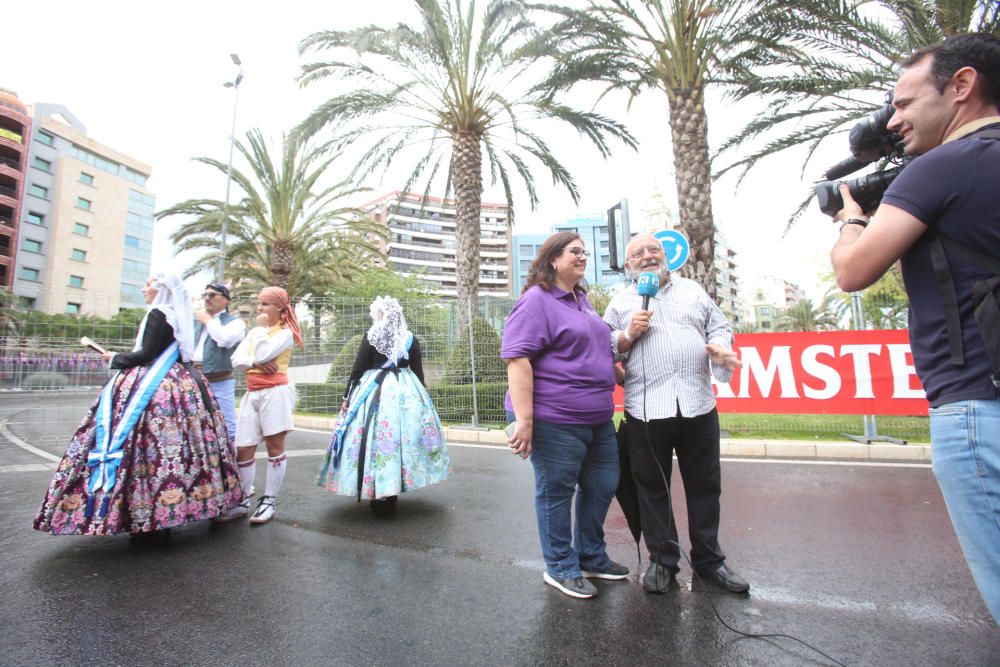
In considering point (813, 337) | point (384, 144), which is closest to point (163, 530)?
point (813, 337)

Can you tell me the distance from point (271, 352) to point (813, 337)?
283 inches

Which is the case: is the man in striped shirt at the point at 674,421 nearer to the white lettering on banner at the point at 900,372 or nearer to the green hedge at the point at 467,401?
the white lettering on banner at the point at 900,372

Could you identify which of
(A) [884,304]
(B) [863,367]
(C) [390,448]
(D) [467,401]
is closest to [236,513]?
(C) [390,448]

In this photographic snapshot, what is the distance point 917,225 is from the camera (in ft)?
4.52

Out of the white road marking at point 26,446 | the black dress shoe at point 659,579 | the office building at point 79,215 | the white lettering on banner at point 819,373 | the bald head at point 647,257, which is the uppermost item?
the office building at point 79,215

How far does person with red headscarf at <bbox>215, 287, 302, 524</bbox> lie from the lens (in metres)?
4.03

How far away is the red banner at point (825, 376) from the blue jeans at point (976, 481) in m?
6.87

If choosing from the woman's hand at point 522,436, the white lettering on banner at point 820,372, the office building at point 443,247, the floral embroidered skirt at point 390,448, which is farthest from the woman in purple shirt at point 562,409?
the office building at point 443,247

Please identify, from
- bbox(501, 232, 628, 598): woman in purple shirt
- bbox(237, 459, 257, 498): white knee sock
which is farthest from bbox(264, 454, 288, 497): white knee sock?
bbox(501, 232, 628, 598): woman in purple shirt

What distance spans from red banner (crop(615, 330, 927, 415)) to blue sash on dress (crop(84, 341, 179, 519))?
7238mm

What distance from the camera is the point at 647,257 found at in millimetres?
2898

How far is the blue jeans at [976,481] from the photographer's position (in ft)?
4.19

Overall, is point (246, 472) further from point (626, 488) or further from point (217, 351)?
point (626, 488)

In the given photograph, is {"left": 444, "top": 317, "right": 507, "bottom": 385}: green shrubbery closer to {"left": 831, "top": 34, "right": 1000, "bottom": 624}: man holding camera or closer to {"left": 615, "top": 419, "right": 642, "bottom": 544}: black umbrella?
{"left": 615, "top": 419, "right": 642, "bottom": 544}: black umbrella
